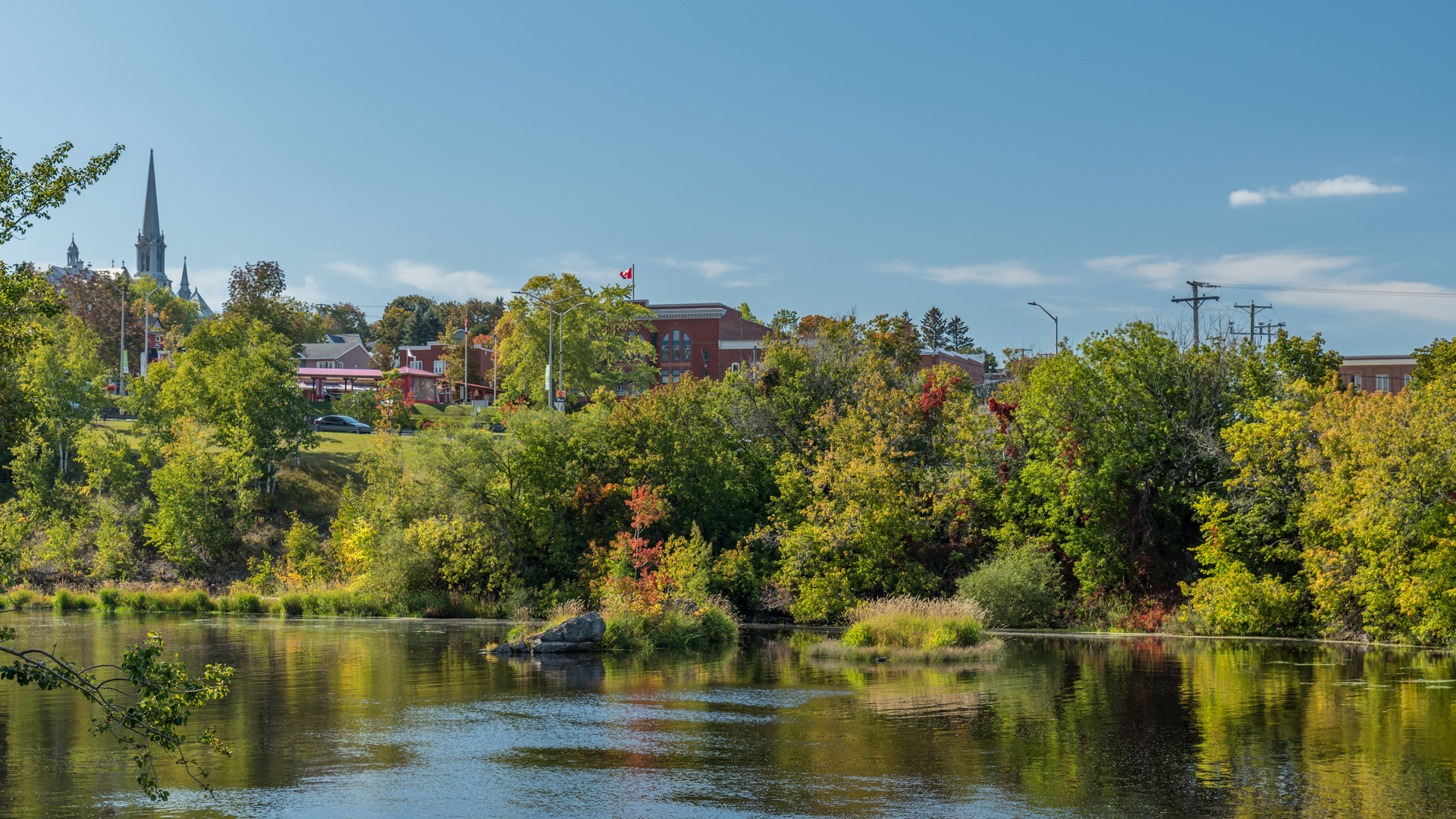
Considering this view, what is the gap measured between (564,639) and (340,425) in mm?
60210

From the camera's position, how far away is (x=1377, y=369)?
123m

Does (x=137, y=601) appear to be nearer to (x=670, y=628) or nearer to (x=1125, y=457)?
(x=670, y=628)

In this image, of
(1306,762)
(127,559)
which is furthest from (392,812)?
(127,559)

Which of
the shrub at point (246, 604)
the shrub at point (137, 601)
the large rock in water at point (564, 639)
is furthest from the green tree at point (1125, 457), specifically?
the shrub at point (137, 601)

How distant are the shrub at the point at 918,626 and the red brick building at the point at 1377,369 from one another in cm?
9488

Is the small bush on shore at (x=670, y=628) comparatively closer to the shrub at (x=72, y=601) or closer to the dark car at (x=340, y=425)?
the shrub at (x=72, y=601)

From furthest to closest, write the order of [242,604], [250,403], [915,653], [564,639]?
[250,403], [242,604], [564,639], [915,653]

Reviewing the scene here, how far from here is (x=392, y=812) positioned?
17.6 m

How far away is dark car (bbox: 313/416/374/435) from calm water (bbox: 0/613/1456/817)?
55.4 meters

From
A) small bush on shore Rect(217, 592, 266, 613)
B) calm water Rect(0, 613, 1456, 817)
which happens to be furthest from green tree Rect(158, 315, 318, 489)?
calm water Rect(0, 613, 1456, 817)

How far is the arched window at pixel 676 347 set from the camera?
402 feet

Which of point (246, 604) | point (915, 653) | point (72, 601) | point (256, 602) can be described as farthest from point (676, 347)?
point (915, 653)

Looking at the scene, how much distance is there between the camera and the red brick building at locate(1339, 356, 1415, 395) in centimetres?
12069

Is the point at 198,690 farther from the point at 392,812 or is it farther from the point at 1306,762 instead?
the point at 1306,762
